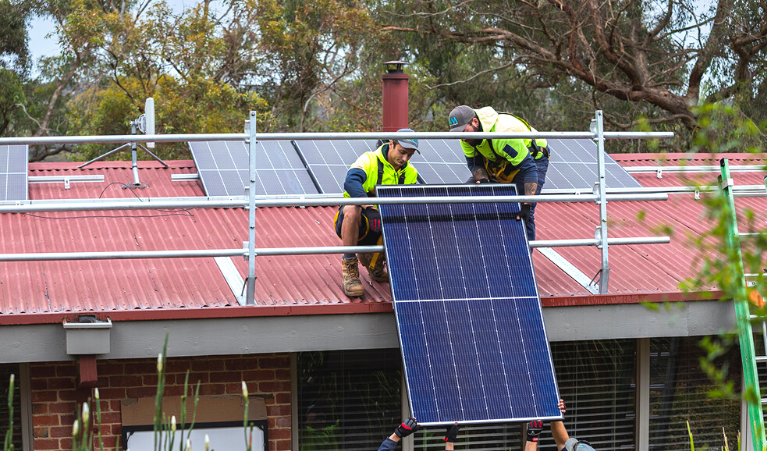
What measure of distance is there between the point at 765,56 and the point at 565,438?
753 inches

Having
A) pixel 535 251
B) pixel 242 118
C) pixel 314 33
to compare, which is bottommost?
pixel 535 251

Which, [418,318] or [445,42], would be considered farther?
[445,42]

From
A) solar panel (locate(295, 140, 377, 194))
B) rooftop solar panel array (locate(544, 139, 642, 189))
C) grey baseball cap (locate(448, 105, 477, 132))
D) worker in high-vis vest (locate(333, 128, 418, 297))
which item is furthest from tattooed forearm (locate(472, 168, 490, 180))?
rooftop solar panel array (locate(544, 139, 642, 189))

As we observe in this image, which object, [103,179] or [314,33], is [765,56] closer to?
[314,33]

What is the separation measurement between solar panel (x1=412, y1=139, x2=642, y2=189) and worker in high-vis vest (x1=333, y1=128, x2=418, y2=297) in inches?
83.1

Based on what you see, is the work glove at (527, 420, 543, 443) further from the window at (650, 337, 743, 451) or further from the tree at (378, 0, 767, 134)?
the tree at (378, 0, 767, 134)

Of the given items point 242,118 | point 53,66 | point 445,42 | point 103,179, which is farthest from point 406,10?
point 103,179

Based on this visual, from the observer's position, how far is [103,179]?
8891 mm

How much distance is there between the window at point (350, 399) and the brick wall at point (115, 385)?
18.0 inches

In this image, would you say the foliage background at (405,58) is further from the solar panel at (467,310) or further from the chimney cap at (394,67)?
the solar panel at (467,310)

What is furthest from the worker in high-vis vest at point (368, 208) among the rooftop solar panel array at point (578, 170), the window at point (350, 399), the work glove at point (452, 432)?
the rooftop solar panel array at point (578, 170)

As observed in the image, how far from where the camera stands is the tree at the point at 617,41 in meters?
21.8

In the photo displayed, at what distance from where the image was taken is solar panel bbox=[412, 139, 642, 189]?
8945 mm

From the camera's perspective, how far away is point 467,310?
5887mm
